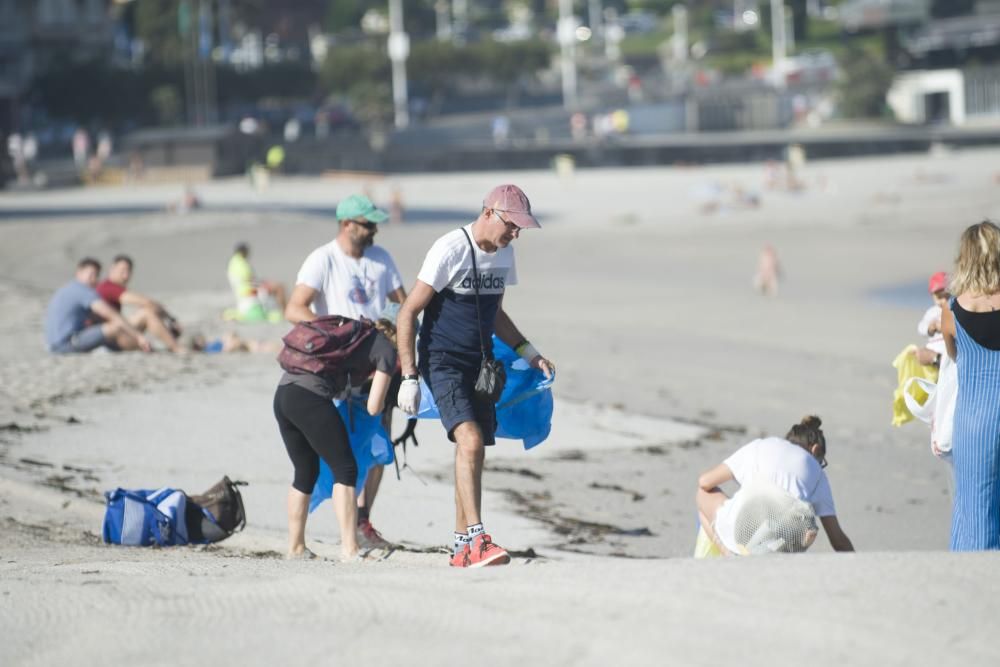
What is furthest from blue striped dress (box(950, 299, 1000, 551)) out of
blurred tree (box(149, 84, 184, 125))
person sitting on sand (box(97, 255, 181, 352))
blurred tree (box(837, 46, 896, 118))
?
blurred tree (box(149, 84, 184, 125))

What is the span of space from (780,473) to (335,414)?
2.00 m

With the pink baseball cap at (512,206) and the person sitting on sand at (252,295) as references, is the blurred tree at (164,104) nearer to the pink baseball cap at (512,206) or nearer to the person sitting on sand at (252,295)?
the person sitting on sand at (252,295)

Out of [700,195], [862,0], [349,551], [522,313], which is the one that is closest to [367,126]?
[862,0]

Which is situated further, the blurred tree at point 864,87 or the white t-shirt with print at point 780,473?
the blurred tree at point 864,87

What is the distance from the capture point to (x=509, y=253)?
6090 mm

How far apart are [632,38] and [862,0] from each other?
42.9 meters

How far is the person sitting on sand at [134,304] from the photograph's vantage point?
12562 mm

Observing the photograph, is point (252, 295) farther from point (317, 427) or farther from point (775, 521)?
point (775, 521)

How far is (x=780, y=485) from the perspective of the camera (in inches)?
228

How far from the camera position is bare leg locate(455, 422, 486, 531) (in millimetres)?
5973

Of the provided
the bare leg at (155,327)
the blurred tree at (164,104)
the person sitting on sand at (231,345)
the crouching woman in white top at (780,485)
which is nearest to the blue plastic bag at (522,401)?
the crouching woman in white top at (780,485)

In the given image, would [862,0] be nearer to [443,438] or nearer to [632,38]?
[632,38]

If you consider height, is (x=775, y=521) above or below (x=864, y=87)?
below

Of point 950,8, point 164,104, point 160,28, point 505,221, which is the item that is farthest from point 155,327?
point 160,28
